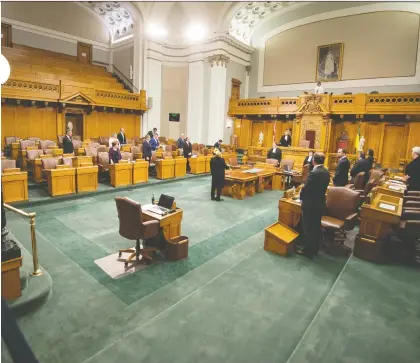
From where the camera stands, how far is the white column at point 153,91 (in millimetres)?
A: 15844

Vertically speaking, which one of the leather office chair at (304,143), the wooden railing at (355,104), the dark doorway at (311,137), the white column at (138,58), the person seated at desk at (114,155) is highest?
the white column at (138,58)

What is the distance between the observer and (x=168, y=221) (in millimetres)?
4434

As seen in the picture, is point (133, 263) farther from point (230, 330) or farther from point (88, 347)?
point (230, 330)

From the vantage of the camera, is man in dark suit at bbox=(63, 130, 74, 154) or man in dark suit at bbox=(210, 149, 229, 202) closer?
man in dark suit at bbox=(210, 149, 229, 202)

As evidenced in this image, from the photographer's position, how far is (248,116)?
16.7 m

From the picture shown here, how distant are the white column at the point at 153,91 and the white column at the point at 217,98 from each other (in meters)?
2.76

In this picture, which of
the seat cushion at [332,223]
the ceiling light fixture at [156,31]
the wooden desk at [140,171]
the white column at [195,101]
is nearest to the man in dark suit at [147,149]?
the wooden desk at [140,171]

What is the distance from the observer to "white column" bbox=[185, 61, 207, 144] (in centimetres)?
1622

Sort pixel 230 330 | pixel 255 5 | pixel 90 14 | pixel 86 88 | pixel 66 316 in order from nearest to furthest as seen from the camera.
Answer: pixel 230 330, pixel 66 316, pixel 86 88, pixel 255 5, pixel 90 14

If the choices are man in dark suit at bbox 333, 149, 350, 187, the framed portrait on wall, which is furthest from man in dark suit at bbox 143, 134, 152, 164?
the framed portrait on wall

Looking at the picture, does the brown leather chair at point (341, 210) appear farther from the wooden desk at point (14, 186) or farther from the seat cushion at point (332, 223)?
the wooden desk at point (14, 186)

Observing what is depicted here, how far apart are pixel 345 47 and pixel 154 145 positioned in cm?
1038

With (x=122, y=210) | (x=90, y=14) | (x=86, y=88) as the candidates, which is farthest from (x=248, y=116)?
(x=122, y=210)

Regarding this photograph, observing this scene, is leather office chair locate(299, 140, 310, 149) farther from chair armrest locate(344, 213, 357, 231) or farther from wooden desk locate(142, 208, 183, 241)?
wooden desk locate(142, 208, 183, 241)
